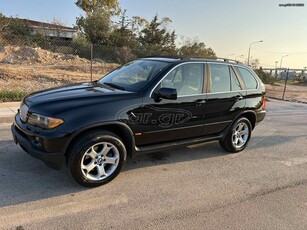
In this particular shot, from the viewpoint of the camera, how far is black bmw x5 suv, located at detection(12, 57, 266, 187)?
3.54m

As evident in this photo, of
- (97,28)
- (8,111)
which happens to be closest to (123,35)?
(97,28)

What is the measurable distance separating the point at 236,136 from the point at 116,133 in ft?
8.36

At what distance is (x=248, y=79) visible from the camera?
5.56 meters

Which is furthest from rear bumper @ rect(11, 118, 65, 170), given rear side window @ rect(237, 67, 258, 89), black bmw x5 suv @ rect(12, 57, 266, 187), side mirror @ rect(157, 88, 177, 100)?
rear side window @ rect(237, 67, 258, 89)

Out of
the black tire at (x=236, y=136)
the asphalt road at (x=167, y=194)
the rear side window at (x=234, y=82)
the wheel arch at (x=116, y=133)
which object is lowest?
the asphalt road at (x=167, y=194)

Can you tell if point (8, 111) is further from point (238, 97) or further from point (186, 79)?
point (238, 97)

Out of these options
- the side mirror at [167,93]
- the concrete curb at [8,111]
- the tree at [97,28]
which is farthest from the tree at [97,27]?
the side mirror at [167,93]

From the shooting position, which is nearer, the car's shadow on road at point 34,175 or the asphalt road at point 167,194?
the asphalt road at point 167,194

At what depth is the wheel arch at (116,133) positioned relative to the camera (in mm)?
3557

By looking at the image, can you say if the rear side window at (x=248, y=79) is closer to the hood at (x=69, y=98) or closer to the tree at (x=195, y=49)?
the hood at (x=69, y=98)

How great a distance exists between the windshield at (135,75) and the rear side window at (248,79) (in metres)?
1.76

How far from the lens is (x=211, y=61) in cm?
495

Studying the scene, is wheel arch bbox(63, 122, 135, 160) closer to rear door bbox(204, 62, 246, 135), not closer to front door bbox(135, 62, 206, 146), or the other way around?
front door bbox(135, 62, 206, 146)

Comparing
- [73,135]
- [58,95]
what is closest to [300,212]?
[73,135]
